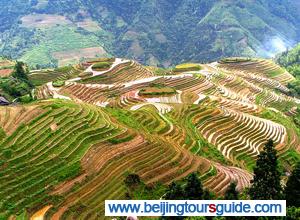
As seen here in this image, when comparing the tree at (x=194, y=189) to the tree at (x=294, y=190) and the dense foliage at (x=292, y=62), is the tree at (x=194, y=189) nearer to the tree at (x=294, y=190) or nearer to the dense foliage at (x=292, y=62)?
the tree at (x=294, y=190)

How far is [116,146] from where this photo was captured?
35.4 meters

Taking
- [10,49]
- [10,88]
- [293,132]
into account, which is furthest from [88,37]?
[293,132]

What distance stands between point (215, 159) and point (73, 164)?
15.9 m

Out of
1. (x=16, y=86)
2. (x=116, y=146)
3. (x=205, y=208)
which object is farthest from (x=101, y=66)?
(x=205, y=208)

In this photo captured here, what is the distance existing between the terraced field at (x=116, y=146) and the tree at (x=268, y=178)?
6200 mm

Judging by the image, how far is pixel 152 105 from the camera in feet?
181

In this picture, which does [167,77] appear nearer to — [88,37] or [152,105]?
[152,105]

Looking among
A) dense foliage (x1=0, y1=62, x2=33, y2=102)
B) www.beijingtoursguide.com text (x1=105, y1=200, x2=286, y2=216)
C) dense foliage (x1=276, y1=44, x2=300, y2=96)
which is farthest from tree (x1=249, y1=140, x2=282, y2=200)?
dense foliage (x1=276, y1=44, x2=300, y2=96)

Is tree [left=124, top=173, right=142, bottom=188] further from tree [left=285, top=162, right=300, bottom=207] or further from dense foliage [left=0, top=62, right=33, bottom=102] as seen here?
dense foliage [left=0, top=62, right=33, bottom=102]

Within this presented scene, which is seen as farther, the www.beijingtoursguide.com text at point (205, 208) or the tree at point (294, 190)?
the tree at point (294, 190)

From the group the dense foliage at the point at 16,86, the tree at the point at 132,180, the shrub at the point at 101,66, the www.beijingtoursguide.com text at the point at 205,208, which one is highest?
the shrub at the point at 101,66

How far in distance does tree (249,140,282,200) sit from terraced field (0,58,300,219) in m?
6.20

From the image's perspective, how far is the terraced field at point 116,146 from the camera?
28.4 m

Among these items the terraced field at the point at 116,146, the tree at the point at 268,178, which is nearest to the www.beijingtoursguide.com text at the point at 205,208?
the tree at the point at 268,178
